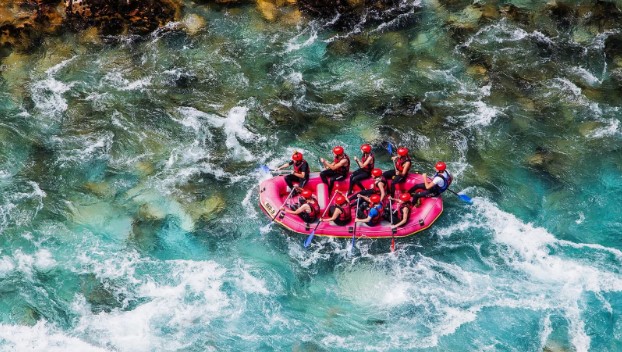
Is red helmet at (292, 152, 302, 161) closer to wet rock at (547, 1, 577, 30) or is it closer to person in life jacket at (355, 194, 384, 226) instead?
person in life jacket at (355, 194, 384, 226)

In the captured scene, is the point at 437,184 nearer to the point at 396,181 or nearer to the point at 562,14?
the point at 396,181

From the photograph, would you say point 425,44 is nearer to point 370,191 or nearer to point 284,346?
point 370,191

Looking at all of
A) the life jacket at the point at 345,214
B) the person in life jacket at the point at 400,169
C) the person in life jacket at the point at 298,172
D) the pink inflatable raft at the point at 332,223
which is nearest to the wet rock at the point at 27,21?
the pink inflatable raft at the point at 332,223

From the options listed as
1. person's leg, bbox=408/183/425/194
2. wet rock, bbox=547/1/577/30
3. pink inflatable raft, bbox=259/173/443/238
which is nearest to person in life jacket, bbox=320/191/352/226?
pink inflatable raft, bbox=259/173/443/238

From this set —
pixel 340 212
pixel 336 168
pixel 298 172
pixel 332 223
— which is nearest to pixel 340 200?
pixel 340 212

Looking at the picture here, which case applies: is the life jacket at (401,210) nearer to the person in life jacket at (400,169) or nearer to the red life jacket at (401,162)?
the person in life jacket at (400,169)

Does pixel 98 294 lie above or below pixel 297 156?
below
